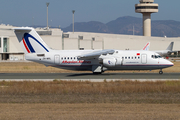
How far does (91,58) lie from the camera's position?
108 feet

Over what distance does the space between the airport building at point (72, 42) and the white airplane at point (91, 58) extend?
63034 millimetres

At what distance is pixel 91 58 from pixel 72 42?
68.5 metres

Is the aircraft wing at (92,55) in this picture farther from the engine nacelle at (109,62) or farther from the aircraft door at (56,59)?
the aircraft door at (56,59)

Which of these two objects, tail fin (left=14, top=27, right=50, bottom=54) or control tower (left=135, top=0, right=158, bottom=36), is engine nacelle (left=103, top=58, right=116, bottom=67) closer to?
tail fin (left=14, top=27, right=50, bottom=54)

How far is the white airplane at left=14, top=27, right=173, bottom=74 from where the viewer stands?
32.4 metres

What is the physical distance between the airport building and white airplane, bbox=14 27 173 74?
63034mm

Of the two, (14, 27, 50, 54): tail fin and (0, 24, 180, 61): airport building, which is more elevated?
(0, 24, 180, 61): airport building

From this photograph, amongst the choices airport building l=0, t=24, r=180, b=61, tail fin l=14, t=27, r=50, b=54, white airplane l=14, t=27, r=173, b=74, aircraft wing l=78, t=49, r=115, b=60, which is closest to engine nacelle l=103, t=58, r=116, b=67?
white airplane l=14, t=27, r=173, b=74

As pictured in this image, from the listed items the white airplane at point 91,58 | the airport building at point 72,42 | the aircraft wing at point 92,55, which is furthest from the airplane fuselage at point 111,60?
the airport building at point 72,42

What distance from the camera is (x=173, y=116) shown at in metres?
11.3

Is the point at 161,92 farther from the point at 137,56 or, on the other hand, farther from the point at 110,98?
the point at 137,56

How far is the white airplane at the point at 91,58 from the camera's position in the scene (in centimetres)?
3241

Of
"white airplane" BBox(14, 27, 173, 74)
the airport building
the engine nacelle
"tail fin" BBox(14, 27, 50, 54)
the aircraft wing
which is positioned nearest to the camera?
the aircraft wing

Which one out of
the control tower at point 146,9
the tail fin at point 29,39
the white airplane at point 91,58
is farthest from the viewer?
the control tower at point 146,9
